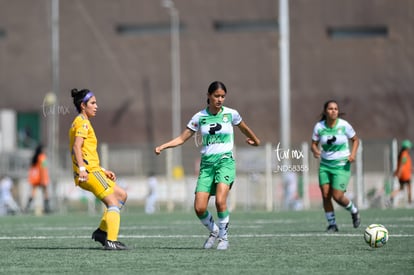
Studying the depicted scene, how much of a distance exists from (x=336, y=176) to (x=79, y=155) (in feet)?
19.0

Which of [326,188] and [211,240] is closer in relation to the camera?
[211,240]

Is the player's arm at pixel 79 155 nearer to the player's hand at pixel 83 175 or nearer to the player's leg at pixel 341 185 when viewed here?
the player's hand at pixel 83 175

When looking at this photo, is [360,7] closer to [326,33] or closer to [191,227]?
[326,33]

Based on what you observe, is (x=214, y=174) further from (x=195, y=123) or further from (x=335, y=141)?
(x=335, y=141)

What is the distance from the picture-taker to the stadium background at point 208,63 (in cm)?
5803

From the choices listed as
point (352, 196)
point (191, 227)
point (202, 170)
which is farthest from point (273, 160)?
point (202, 170)

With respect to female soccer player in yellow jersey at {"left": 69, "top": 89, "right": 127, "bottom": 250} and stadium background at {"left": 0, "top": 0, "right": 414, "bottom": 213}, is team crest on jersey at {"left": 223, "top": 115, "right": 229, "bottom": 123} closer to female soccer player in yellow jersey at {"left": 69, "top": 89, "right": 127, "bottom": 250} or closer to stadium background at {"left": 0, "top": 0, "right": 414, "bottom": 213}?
female soccer player in yellow jersey at {"left": 69, "top": 89, "right": 127, "bottom": 250}

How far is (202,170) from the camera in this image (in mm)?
13977

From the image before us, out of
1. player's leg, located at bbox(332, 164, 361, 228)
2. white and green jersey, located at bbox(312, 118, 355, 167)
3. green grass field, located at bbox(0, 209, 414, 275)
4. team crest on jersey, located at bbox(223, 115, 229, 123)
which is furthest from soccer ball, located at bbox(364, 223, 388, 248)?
white and green jersey, located at bbox(312, 118, 355, 167)

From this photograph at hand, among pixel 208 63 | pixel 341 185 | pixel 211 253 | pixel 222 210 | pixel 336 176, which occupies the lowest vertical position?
pixel 211 253

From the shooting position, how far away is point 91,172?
13.6m

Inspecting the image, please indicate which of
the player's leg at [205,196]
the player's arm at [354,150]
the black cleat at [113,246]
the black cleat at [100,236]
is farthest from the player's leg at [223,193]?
the player's arm at [354,150]

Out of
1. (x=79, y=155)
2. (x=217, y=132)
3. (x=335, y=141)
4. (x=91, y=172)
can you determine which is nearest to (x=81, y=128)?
(x=79, y=155)

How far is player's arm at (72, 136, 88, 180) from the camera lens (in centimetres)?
1334
